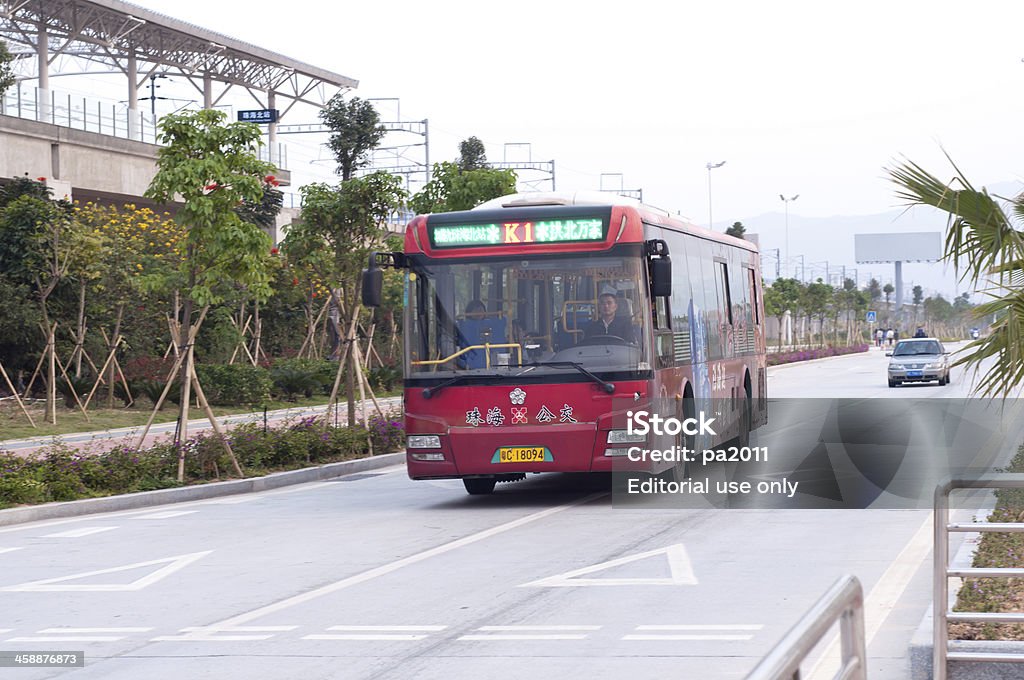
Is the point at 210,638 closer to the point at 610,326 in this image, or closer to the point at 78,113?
the point at 610,326

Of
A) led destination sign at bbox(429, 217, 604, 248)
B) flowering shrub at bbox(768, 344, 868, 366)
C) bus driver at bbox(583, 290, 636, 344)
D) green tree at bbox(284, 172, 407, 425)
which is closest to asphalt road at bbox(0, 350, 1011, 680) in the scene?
bus driver at bbox(583, 290, 636, 344)

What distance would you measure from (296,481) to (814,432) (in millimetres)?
10600

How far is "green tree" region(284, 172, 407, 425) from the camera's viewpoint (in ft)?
76.2

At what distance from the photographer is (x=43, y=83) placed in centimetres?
4334

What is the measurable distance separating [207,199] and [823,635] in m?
16.8

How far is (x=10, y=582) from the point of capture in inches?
449

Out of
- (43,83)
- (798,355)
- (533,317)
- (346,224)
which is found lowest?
(798,355)

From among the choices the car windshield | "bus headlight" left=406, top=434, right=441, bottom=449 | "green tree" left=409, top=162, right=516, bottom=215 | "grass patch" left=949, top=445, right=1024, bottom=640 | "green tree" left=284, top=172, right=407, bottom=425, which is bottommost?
"grass patch" left=949, top=445, right=1024, bottom=640

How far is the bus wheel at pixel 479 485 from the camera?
56.5ft

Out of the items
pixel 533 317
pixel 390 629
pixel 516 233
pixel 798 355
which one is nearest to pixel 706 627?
pixel 390 629

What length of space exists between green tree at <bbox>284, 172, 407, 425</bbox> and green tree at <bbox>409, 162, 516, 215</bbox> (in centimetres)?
1105

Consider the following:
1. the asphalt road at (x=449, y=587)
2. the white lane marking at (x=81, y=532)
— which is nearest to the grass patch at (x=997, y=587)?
the asphalt road at (x=449, y=587)

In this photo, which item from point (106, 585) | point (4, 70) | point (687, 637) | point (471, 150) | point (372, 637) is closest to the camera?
point (687, 637)

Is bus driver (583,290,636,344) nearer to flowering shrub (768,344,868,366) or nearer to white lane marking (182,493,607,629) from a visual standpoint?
white lane marking (182,493,607,629)
